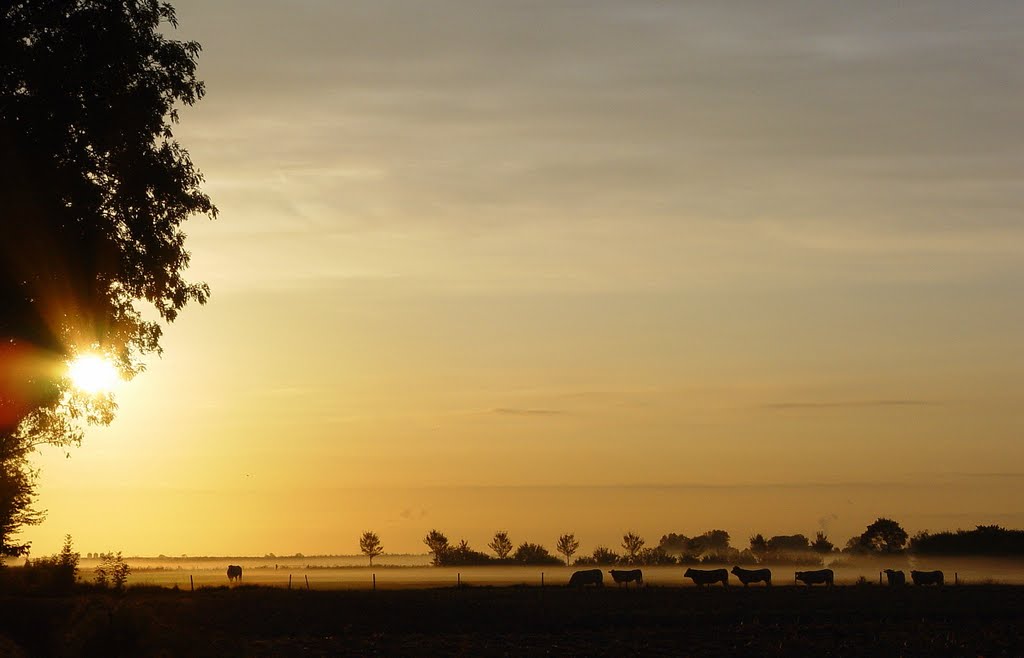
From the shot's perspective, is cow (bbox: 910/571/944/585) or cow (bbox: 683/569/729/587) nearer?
cow (bbox: 683/569/729/587)

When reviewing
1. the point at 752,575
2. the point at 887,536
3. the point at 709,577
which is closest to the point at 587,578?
the point at 709,577

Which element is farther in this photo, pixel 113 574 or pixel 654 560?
pixel 654 560

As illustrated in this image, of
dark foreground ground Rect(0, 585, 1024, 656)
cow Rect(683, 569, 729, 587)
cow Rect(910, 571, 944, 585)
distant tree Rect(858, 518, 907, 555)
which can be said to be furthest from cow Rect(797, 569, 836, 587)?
distant tree Rect(858, 518, 907, 555)

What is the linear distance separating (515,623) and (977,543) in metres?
102

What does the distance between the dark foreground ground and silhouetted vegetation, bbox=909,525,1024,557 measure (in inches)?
2708

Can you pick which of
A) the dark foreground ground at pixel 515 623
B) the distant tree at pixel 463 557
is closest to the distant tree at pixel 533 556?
the distant tree at pixel 463 557

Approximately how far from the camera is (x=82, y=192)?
28672mm

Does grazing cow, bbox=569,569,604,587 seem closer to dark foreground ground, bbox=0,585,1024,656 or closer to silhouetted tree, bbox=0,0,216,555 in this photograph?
dark foreground ground, bbox=0,585,1024,656

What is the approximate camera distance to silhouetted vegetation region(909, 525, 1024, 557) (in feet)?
424

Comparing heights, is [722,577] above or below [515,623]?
above

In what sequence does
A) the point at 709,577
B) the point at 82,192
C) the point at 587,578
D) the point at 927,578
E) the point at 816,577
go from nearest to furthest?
the point at 82,192 → the point at 709,577 → the point at 587,578 → the point at 816,577 → the point at 927,578

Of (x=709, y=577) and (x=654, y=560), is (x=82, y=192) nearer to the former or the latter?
A: (x=709, y=577)

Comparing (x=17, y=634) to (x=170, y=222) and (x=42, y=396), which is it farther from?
(x=170, y=222)

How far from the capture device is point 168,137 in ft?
101
